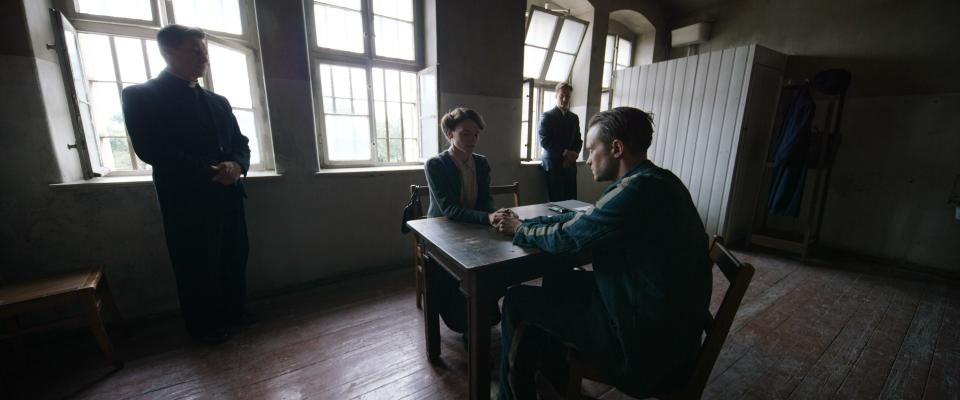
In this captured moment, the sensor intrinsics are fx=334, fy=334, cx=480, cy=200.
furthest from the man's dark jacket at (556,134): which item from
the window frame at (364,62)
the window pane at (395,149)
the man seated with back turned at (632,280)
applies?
the man seated with back turned at (632,280)

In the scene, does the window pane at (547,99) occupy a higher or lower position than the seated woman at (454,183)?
higher

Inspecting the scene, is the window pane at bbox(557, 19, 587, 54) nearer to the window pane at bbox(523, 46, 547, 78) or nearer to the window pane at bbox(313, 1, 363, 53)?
the window pane at bbox(523, 46, 547, 78)

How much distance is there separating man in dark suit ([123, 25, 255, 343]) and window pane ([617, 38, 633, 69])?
4448mm

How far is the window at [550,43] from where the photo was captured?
371 cm

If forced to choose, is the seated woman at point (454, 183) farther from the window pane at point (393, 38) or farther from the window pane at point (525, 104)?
the window pane at point (525, 104)

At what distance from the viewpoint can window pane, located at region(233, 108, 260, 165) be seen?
2.34 meters

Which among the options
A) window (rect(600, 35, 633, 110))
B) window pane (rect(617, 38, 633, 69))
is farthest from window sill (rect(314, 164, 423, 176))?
window pane (rect(617, 38, 633, 69))

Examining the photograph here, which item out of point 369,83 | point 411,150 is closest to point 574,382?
point 411,150

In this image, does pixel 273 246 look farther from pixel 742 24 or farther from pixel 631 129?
pixel 742 24

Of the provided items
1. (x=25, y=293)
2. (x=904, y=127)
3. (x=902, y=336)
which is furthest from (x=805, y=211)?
(x=25, y=293)

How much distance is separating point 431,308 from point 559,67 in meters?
3.37

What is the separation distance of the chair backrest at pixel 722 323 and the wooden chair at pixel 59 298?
2467mm

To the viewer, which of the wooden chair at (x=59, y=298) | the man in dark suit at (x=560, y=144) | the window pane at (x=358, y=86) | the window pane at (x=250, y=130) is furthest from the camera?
the man in dark suit at (x=560, y=144)

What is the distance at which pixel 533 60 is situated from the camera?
386 centimetres
